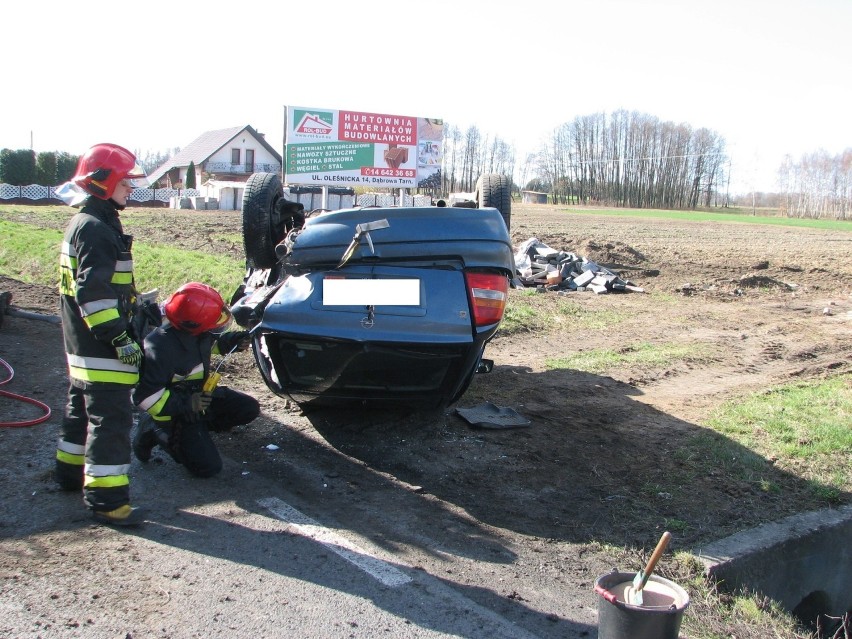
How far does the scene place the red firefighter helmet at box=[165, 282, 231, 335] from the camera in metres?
4.32

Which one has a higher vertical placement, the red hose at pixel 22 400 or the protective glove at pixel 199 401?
the protective glove at pixel 199 401

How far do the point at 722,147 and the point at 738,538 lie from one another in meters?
111

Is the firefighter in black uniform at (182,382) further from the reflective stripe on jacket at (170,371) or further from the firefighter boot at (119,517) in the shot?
the firefighter boot at (119,517)

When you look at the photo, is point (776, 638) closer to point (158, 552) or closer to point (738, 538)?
point (738, 538)

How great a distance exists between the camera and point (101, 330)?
11.8 feet

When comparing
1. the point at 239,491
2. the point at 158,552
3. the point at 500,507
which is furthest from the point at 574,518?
the point at 158,552

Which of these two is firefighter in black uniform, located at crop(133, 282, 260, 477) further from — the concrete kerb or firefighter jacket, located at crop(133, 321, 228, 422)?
the concrete kerb

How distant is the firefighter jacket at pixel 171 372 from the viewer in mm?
4273

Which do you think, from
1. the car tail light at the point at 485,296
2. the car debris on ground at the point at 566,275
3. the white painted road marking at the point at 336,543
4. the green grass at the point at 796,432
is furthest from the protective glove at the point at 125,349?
the car debris on ground at the point at 566,275

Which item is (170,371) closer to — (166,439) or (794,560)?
(166,439)

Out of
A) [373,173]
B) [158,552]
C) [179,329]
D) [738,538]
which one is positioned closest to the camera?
[158,552]

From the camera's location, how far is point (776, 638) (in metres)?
3.15

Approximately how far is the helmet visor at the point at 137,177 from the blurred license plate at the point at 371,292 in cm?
110

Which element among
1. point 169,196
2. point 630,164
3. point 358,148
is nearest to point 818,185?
point 630,164
